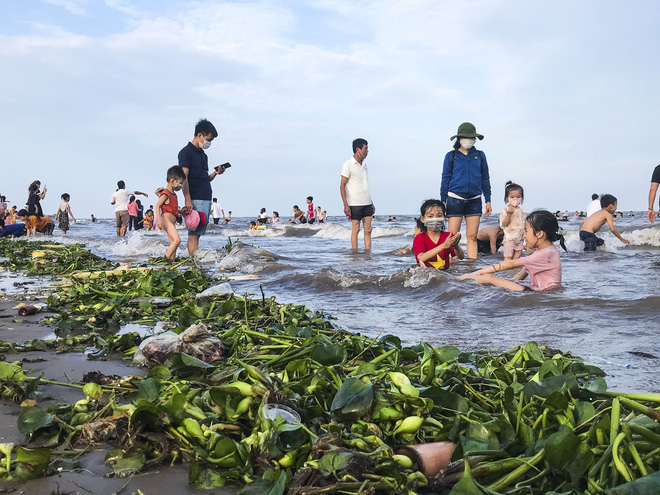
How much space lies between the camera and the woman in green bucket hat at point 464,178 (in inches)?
348

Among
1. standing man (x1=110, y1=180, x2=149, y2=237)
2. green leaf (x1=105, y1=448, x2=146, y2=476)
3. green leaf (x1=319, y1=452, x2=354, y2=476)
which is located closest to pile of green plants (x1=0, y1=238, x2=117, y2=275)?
green leaf (x1=105, y1=448, x2=146, y2=476)

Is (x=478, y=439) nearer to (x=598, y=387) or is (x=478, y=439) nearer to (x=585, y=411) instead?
(x=585, y=411)

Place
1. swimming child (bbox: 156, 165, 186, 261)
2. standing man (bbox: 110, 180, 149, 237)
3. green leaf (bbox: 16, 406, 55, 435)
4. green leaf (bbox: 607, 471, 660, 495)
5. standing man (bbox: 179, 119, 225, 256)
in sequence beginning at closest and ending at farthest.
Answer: green leaf (bbox: 607, 471, 660, 495) → green leaf (bbox: 16, 406, 55, 435) → swimming child (bbox: 156, 165, 186, 261) → standing man (bbox: 179, 119, 225, 256) → standing man (bbox: 110, 180, 149, 237)

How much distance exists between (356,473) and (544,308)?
4.26m

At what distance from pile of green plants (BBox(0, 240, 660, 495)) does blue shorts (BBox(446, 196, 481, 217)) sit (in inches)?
259

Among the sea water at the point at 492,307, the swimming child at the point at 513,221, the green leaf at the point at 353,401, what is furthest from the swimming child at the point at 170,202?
the green leaf at the point at 353,401

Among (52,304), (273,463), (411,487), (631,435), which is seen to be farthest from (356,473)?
(52,304)

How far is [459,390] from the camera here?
2.21 m

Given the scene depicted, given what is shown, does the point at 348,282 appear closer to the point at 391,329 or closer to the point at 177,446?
the point at 391,329

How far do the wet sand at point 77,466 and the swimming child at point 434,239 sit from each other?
484 centimetres

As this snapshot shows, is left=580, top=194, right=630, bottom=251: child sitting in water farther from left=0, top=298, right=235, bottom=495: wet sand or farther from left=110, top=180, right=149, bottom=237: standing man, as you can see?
left=110, top=180, right=149, bottom=237: standing man

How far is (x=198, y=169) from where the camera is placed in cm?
882

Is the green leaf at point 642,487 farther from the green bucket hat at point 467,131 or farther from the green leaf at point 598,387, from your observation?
the green bucket hat at point 467,131

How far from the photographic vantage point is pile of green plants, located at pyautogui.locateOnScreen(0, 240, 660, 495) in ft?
5.24
